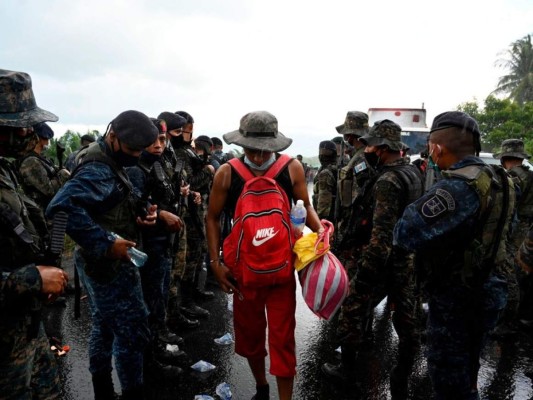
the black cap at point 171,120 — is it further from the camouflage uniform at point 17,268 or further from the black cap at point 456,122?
the black cap at point 456,122

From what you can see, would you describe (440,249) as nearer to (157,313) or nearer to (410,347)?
(410,347)

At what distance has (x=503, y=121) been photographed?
22.5m

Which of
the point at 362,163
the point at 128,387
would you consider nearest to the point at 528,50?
the point at 362,163

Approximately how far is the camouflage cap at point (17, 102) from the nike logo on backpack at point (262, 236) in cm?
135

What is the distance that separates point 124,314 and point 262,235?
3.44ft

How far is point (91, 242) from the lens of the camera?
2.35m

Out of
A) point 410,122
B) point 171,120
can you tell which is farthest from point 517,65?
point 171,120

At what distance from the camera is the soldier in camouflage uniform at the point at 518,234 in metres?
4.65

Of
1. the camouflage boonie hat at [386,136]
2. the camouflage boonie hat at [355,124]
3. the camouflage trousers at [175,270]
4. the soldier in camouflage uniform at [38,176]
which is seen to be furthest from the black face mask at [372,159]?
the soldier in camouflage uniform at [38,176]

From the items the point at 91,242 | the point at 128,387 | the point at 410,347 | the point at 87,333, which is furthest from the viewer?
the point at 87,333

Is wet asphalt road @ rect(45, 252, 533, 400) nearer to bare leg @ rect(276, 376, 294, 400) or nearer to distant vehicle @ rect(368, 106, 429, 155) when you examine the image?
bare leg @ rect(276, 376, 294, 400)

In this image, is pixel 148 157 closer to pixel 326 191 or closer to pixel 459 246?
pixel 459 246

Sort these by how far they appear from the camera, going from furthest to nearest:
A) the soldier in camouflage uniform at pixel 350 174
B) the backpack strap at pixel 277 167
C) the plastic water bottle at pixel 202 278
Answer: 1. the plastic water bottle at pixel 202 278
2. the soldier in camouflage uniform at pixel 350 174
3. the backpack strap at pixel 277 167

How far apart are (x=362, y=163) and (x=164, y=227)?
1.86 meters
